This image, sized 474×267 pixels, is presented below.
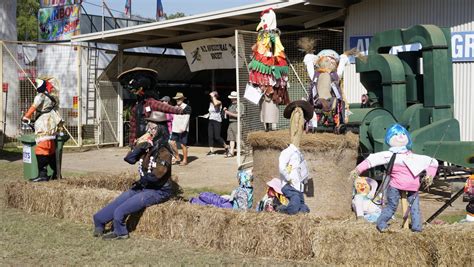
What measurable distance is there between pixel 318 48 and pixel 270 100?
5.10 metres

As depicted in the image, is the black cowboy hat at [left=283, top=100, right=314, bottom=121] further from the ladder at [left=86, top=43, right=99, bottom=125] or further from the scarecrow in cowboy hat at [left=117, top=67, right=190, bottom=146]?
the ladder at [left=86, top=43, right=99, bottom=125]

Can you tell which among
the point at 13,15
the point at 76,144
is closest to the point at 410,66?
the point at 76,144

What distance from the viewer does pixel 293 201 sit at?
720cm

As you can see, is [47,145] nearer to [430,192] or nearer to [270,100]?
[270,100]

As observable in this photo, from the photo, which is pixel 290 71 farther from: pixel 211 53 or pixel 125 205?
pixel 125 205

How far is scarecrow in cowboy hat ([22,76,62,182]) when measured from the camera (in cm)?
1032

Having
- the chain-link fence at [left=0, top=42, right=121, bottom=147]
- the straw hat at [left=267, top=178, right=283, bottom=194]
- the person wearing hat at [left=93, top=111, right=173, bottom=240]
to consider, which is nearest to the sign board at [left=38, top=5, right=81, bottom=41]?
the chain-link fence at [left=0, top=42, right=121, bottom=147]

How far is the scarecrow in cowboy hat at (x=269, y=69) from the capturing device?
9.48 meters

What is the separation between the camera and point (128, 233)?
25.1 ft

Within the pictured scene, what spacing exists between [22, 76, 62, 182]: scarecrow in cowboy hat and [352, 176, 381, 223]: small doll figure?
5054 millimetres

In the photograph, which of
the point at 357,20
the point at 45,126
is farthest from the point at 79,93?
the point at 45,126

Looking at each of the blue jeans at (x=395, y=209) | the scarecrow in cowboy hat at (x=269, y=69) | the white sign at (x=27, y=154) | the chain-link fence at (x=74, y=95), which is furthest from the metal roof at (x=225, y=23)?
the blue jeans at (x=395, y=209)

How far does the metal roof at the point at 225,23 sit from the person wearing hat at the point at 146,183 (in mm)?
6584

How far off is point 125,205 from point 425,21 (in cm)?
822
